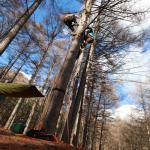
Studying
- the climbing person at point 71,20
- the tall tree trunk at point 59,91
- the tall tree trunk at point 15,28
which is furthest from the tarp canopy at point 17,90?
the tall tree trunk at point 15,28

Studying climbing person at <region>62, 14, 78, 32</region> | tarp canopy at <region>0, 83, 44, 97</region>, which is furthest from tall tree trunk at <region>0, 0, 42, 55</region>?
tarp canopy at <region>0, 83, 44, 97</region>

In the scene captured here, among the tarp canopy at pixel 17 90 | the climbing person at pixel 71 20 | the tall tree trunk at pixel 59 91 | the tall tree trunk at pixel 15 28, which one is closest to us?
the tall tree trunk at pixel 59 91

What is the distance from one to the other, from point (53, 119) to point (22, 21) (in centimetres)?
828

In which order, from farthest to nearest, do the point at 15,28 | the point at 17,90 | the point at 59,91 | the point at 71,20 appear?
the point at 15,28, the point at 71,20, the point at 17,90, the point at 59,91

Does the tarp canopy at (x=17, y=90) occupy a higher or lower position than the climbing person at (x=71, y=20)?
lower

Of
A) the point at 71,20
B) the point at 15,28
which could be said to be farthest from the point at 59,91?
the point at 15,28

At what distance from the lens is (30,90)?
3.20 metres

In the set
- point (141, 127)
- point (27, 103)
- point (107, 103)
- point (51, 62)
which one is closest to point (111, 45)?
point (51, 62)

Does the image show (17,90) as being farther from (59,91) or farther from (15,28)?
(15,28)

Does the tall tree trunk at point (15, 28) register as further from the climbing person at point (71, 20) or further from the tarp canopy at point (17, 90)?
Result: the tarp canopy at point (17, 90)

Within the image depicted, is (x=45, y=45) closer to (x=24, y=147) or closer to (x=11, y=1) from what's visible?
(x=11, y=1)

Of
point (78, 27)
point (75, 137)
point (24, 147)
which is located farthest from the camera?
point (75, 137)

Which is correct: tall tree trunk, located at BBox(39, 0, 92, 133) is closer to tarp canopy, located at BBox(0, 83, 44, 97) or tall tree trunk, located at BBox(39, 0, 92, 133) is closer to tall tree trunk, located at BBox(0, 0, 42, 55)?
tarp canopy, located at BBox(0, 83, 44, 97)

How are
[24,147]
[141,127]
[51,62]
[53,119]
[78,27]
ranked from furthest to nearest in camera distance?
[141,127] → [51,62] → [78,27] → [53,119] → [24,147]
